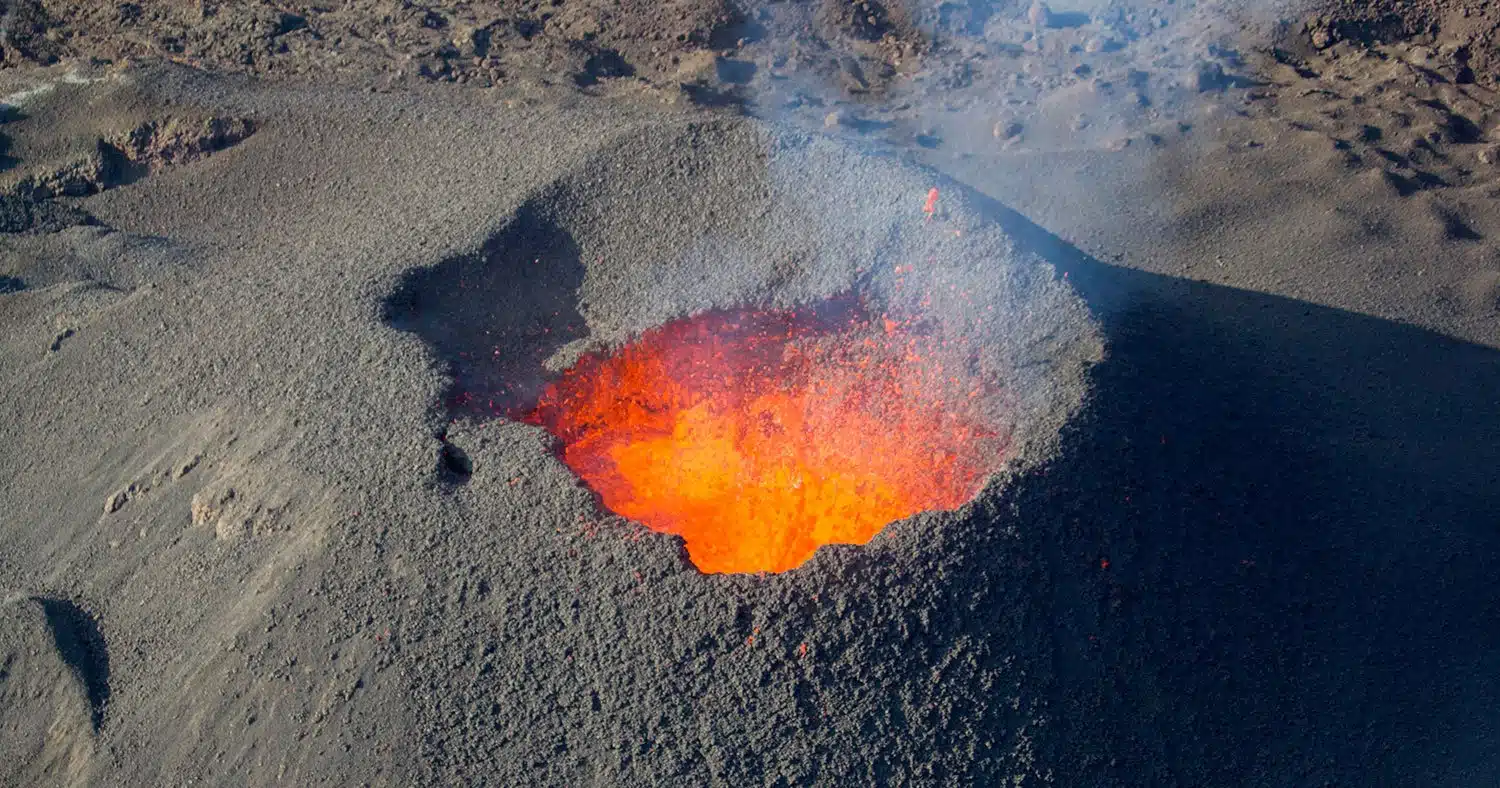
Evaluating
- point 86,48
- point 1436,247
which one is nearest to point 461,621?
point 1436,247

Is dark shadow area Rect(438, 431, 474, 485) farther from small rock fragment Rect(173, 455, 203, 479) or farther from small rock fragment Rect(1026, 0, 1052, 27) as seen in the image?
small rock fragment Rect(1026, 0, 1052, 27)

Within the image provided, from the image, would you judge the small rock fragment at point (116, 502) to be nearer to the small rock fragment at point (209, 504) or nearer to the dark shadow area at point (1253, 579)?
the small rock fragment at point (209, 504)

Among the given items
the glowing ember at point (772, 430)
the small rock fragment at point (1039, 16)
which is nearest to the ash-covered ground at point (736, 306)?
the glowing ember at point (772, 430)

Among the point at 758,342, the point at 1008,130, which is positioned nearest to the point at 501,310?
the point at 758,342

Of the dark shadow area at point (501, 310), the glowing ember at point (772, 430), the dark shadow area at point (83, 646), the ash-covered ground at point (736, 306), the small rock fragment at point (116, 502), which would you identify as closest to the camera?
the ash-covered ground at point (736, 306)

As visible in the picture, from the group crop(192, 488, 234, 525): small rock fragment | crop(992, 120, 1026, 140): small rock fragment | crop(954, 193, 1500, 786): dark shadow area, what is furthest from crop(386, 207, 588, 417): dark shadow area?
crop(992, 120, 1026, 140): small rock fragment

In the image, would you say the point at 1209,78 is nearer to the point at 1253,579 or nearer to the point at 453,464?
the point at 1253,579
